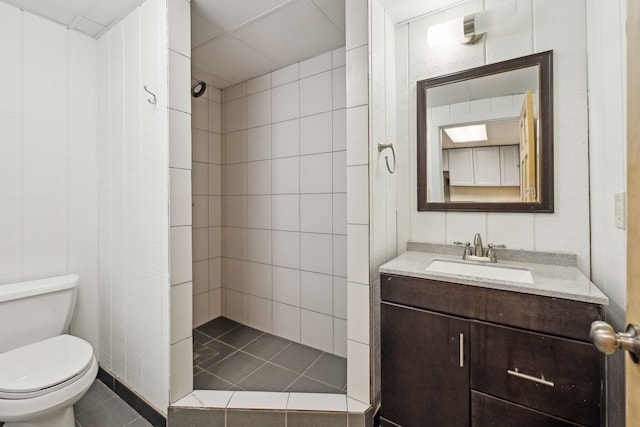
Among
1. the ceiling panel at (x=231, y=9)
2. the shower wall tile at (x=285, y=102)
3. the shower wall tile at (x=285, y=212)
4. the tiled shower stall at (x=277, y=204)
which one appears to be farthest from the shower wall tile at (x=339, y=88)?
the shower wall tile at (x=285, y=212)

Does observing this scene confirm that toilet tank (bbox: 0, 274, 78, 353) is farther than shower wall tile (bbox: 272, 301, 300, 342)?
No

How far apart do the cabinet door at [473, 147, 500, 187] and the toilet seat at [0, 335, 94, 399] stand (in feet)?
7.25

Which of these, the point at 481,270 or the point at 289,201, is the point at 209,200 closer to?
the point at 289,201

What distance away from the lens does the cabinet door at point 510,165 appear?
1486mm

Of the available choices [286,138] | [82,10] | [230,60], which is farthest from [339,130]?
[82,10]

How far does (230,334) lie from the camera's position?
2.39m

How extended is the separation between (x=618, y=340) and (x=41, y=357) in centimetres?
216

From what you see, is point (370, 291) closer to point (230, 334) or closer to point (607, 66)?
point (607, 66)

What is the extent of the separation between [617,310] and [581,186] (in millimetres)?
593

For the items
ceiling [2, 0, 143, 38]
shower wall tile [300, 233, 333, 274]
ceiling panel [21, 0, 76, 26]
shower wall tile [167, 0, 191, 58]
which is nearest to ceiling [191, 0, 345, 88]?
shower wall tile [167, 0, 191, 58]

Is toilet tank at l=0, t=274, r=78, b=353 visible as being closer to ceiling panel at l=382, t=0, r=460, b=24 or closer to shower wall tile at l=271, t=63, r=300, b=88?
shower wall tile at l=271, t=63, r=300, b=88

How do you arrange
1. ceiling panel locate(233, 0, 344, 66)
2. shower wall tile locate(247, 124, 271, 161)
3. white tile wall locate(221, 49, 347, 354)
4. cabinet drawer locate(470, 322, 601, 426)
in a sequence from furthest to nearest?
shower wall tile locate(247, 124, 271, 161)
white tile wall locate(221, 49, 347, 354)
ceiling panel locate(233, 0, 344, 66)
cabinet drawer locate(470, 322, 601, 426)

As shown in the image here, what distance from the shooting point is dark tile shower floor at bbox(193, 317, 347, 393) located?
5.55 feet

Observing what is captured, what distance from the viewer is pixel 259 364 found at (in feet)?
6.34
